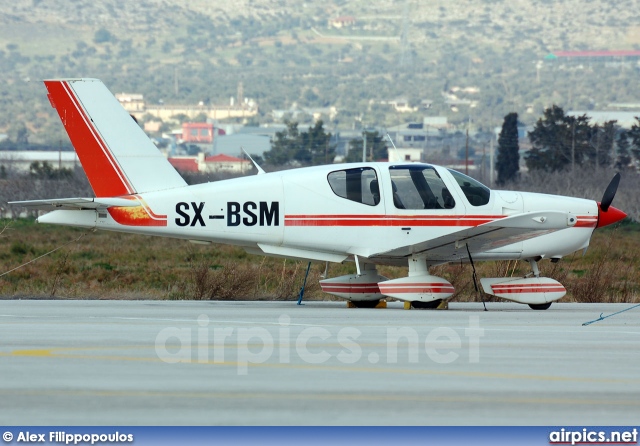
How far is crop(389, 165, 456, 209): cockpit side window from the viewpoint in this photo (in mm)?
16344

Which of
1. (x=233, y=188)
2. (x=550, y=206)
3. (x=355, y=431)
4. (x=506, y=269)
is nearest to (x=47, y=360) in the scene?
(x=355, y=431)

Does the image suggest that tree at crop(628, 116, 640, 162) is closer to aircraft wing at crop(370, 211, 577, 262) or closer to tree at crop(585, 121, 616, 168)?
tree at crop(585, 121, 616, 168)

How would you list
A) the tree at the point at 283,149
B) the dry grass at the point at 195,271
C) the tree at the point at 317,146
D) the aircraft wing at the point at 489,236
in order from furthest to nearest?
the tree at the point at 317,146
the tree at the point at 283,149
the dry grass at the point at 195,271
the aircraft wing at the point at 489,236

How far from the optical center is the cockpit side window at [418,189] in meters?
16.3

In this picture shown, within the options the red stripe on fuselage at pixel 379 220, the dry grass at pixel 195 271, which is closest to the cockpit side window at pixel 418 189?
the red stripe on fuselage at pixel 379 220

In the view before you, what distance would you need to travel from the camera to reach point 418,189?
16438 mm

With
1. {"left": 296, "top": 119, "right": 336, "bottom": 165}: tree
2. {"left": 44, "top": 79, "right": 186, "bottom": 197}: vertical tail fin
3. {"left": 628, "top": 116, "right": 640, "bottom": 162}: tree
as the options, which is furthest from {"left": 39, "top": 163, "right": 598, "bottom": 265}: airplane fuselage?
{"left": 296, "top": 119, "right": 336, "bottom": 165}: tree

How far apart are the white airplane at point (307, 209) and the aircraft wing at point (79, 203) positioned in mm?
29

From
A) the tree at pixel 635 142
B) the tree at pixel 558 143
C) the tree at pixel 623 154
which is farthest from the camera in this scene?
the tree at pixel 635 142

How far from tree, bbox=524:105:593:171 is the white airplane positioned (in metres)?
61.4

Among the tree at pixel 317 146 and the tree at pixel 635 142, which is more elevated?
the tree at pixel 635 142

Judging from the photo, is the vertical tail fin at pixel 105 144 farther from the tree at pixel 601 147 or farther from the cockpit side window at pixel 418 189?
the tree at pixel 601 147

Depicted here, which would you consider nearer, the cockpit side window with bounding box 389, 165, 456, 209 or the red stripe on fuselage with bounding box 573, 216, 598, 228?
the cockpit side window with bounding box 389, 165, 456, 209

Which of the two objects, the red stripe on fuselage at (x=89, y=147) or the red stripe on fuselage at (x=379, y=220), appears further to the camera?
the red stripe on fuselage at (x=379, y=220)
